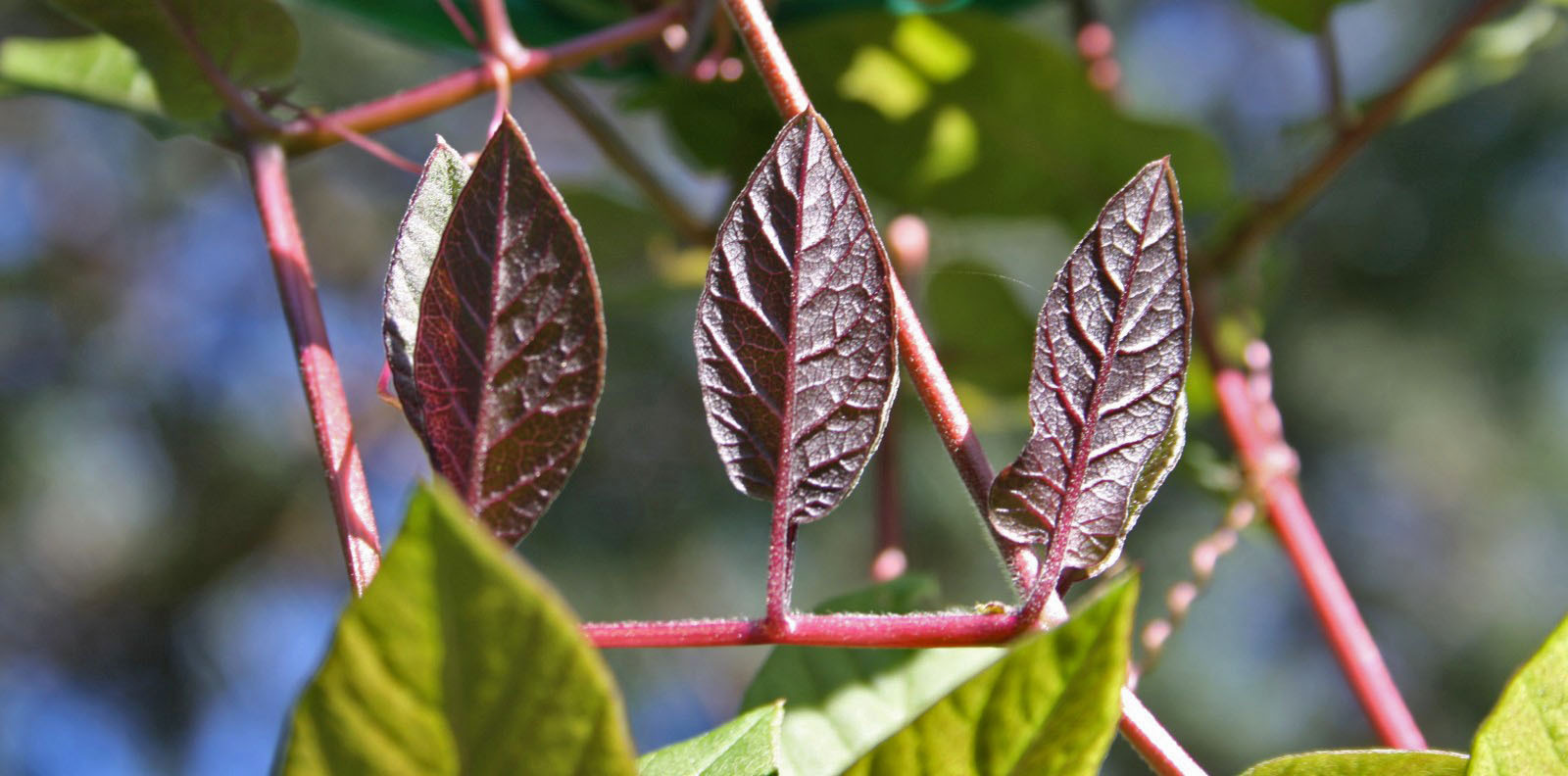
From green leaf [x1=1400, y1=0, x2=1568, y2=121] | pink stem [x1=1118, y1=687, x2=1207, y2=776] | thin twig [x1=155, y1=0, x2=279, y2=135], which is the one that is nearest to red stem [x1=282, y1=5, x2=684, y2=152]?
thin twig [x1=155, y1=0, x2=279, y2=135]

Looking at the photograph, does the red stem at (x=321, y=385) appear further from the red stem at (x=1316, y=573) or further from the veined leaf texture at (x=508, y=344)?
the red stem at (x=1316, y=573)

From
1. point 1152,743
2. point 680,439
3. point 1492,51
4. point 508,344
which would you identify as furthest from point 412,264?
point 680,439

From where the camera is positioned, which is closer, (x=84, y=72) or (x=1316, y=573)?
(x=84, y=72)

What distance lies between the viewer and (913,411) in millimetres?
667

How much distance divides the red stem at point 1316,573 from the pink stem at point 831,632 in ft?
0.75

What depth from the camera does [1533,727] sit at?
0.17 metres

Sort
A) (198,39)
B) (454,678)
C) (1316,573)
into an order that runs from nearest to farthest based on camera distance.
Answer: (454,678), (198,39), (1316,573)

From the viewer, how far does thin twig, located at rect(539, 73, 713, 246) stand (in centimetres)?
43

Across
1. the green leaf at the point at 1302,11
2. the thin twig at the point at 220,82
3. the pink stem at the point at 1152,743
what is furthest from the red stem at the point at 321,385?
the green leaf at the point at 1302,11

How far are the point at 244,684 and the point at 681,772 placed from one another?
9.46 ft

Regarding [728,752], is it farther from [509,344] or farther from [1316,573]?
[1316,573]

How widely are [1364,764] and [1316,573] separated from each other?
260 millimetres

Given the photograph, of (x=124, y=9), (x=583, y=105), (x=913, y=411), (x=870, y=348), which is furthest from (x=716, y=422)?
(x=913, y=411)

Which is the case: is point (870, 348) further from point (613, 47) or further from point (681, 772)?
point (613, 47)
